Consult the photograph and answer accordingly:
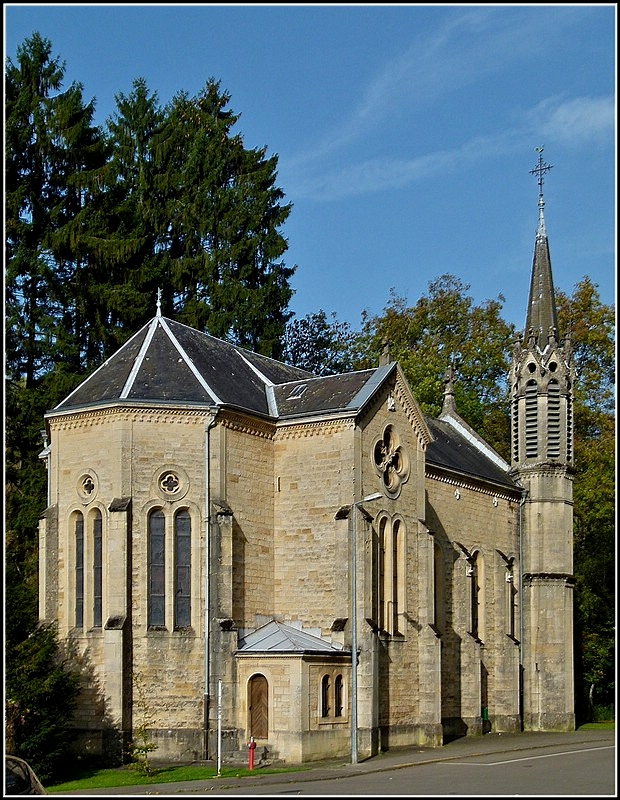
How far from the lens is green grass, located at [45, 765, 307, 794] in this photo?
26266 mm

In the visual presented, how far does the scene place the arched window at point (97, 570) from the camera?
32.0 meters

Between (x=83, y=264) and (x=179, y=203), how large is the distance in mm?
8124

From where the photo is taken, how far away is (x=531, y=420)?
48219 mm

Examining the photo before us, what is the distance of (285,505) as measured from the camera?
3491cm

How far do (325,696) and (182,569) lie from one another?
17.3 feet

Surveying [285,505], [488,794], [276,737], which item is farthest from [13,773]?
[285,505]

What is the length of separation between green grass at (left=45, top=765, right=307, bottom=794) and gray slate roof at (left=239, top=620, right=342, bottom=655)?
318 cm

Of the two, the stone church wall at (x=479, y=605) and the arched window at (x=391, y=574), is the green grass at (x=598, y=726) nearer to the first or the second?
the stone church wall at (x=479, y=605)

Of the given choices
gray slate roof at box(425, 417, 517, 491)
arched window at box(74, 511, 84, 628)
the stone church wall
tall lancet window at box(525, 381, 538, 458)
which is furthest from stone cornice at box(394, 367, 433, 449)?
tall lancet window at box(525, 381, 538, 458)

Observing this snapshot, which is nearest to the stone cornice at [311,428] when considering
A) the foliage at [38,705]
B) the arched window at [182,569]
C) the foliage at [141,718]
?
the arched window at [182,569]

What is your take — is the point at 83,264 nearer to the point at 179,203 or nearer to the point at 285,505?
the point at 179,203

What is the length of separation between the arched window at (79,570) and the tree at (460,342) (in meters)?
31.1

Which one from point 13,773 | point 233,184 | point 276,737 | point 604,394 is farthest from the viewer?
point 604,394

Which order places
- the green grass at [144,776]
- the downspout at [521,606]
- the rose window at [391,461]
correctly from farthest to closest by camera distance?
the downspout at [521,606]
the rose window at [391,461]
the green grass at [144,776]
